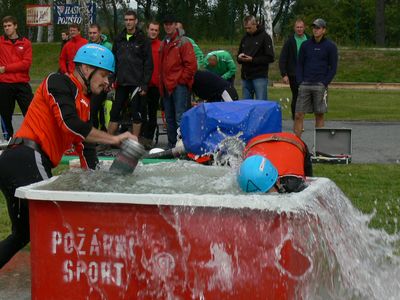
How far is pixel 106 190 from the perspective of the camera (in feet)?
17.6

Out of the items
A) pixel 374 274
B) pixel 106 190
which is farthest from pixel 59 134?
pixel 374 274

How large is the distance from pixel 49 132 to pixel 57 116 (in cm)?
20

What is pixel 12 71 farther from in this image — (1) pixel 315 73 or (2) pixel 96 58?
(2) pixel 96 58

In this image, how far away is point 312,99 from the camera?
12.7 meters

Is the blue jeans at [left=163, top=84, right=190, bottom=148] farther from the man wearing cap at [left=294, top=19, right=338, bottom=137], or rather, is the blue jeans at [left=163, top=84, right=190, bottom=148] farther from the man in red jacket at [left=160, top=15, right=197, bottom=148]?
the man wearing cap at [left=294, top=19, right=338, bottom=137]

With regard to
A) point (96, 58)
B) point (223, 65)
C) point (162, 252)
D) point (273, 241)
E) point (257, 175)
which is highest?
point (96, 58)

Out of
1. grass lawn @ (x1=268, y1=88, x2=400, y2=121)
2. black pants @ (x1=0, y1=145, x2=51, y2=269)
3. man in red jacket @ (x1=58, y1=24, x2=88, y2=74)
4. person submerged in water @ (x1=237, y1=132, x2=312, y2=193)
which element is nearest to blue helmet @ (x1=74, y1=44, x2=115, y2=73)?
black pants @ (x1=0, y1=145, x2=51, y2=269)

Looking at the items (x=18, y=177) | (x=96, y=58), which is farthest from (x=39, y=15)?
(x=18, y=177)

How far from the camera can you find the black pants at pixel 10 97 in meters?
12.6

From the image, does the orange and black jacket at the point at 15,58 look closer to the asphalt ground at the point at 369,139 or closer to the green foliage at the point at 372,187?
the asphalt ground at the point at 369,139

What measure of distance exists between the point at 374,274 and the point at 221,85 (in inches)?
236

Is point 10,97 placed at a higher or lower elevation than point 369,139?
higher

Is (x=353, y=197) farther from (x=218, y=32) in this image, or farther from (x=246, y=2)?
(x=246, y=2)

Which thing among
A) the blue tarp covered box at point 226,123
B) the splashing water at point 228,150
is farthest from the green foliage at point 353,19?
the splashing water at point 228,150
